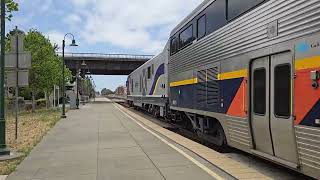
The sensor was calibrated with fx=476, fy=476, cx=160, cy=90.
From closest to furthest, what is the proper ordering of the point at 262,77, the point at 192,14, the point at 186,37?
the point at 262,77, the point at 192,14, the point at 186,37

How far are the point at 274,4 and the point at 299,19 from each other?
3.50 feet

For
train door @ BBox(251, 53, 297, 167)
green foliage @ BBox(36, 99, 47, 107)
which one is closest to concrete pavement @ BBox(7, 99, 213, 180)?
train door @ BBox(251, 53, 297, 167)

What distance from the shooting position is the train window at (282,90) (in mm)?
7861

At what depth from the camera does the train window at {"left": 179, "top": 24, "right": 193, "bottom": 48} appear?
15.3 metres

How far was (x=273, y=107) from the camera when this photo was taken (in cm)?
840

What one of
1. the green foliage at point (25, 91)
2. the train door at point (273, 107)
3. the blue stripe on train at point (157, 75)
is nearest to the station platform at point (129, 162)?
the train door at point (273, 107)

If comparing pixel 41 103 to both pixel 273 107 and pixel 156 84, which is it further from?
pixel 273 107

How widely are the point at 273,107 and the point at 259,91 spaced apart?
2.32ft

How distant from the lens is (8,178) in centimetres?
930

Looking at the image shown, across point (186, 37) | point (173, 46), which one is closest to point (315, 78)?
point (186, 37)

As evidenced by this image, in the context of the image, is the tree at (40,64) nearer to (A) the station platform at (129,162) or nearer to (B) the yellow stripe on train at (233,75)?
(A) the station platform at (129,162)

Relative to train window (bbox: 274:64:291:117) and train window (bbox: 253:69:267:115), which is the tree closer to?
train window (bbox: 253:69:267:115)

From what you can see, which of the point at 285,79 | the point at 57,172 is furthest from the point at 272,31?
the point at 57,172

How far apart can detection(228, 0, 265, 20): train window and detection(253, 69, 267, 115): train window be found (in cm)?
141
